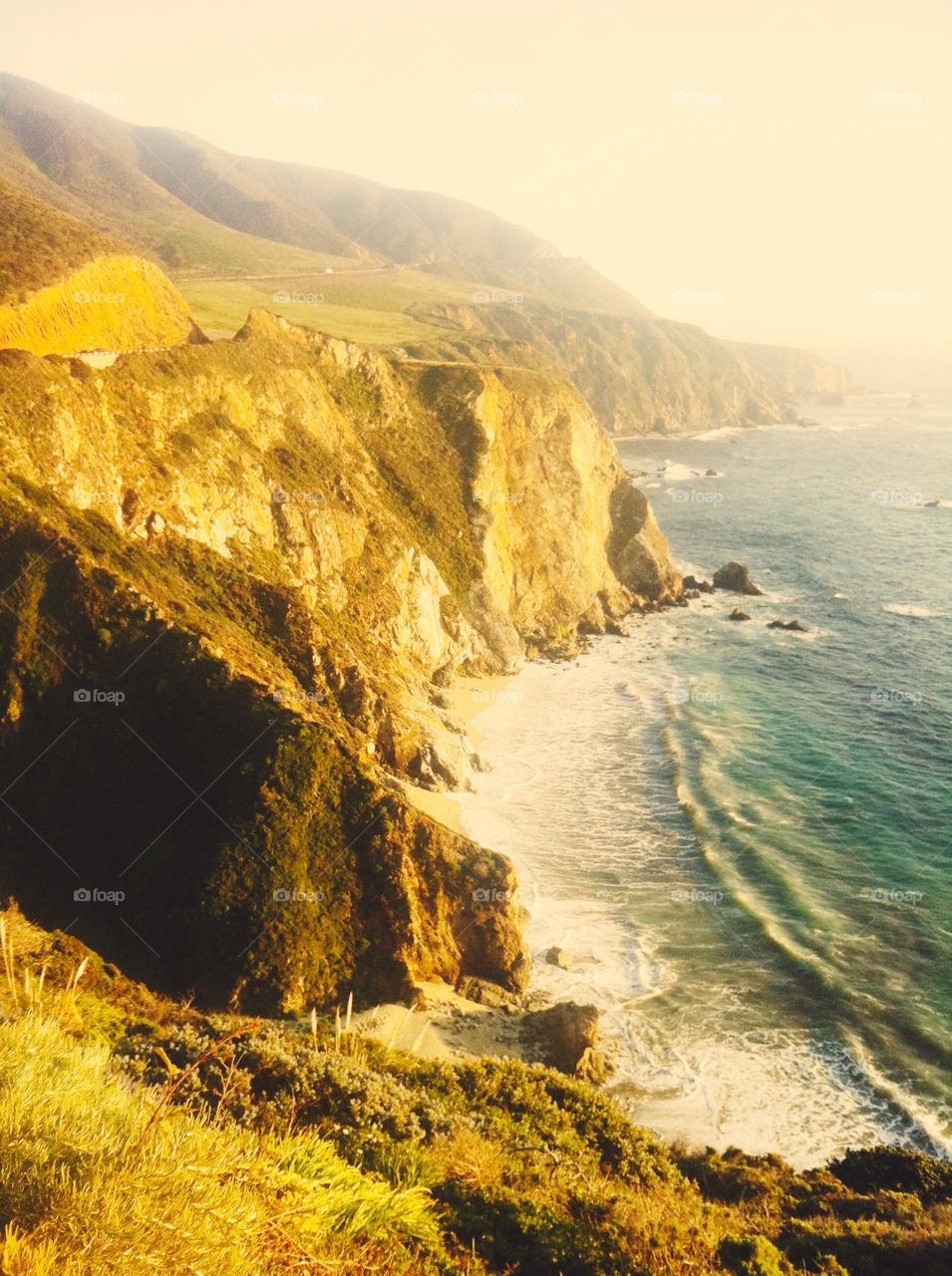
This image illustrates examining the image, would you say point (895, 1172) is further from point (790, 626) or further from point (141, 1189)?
point (790, 626)

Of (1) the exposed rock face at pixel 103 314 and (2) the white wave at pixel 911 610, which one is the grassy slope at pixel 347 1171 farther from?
(2) the white wave at pixel 911 610

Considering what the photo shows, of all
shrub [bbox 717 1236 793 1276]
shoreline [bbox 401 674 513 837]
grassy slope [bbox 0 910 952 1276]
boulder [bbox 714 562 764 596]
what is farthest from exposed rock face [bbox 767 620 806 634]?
shrub [bbox 717 1236 793 1276]

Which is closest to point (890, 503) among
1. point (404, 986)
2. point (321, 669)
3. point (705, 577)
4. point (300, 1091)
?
point (705, 577)

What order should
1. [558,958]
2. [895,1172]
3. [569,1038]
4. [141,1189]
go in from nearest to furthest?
1. [141,1189]
2. [895,1172]
3. [569,1038]
4. [558,958]

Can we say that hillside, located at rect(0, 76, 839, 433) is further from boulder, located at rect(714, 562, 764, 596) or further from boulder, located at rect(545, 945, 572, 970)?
boulder, located at rect(545, 945, 572, 970)

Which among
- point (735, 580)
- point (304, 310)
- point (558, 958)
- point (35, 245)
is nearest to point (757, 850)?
point (558, 958)
